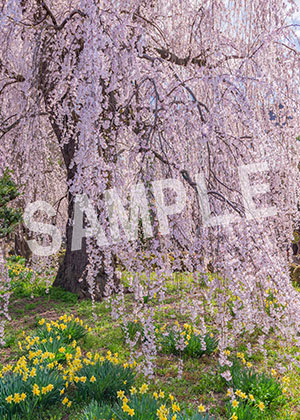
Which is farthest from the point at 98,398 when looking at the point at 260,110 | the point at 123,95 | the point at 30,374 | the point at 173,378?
the point at 260,110

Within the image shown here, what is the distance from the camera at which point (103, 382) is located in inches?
123

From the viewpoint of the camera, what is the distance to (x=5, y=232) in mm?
5043

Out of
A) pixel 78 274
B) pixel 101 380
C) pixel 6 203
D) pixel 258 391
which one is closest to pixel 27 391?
pixel 101 380

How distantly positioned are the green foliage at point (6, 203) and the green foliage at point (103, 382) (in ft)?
7.73

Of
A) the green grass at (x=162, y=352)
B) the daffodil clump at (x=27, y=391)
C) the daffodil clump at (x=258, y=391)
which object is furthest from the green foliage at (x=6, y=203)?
the daffodil clump at (x=258, y=391)

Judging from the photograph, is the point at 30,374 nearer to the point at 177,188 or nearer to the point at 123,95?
Answer: the point at 177,188

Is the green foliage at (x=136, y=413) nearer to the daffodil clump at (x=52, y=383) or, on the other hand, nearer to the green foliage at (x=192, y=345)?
the daffodil clump at (x=52, y=383)

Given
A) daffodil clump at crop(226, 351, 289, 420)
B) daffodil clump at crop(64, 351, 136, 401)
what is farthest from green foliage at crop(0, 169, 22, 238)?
daffodil clump at crop(226, 351, 289, 420)

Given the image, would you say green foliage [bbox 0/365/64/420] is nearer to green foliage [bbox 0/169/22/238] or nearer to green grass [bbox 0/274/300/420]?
green grass [bbox 0/274/300/420]

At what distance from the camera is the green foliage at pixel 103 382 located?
3.12 meters

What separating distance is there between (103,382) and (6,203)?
2961mm

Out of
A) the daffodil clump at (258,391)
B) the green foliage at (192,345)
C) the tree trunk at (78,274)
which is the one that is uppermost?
the tree trunk at (78,274)

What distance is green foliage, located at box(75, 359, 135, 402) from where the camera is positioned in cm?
312

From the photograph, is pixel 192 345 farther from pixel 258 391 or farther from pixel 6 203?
pixel 6 203
